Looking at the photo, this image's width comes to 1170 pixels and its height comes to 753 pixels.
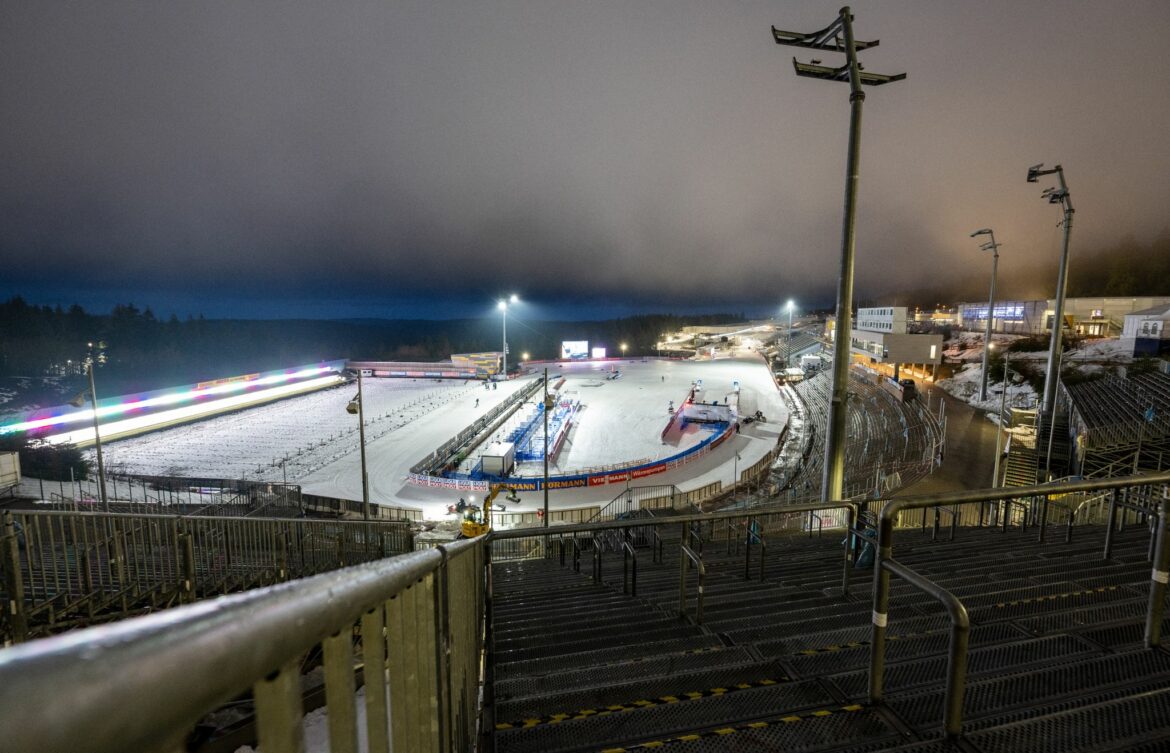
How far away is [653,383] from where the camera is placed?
5659cm

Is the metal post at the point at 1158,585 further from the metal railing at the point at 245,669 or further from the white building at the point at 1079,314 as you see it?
the white building at the point at 1079,314

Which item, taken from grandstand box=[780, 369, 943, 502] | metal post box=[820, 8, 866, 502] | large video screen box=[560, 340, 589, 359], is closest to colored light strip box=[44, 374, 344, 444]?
large video screen box=[560, 340, 589, 359]

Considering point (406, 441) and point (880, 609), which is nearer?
point (880, 609)

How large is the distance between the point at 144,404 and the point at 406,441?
2126 cm

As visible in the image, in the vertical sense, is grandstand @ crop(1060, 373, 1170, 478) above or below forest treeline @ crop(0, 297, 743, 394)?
above

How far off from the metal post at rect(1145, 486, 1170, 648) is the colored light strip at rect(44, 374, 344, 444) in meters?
42.4

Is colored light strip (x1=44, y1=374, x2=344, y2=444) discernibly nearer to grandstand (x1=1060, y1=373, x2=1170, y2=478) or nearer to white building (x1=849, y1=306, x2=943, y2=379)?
grandstand (x1=1060, y1=373, x2=1170, y2=478)

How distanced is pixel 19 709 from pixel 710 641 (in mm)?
4531

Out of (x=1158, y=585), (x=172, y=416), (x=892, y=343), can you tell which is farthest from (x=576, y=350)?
(x=1158, y=585)

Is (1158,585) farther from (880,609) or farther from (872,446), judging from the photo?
(872,446)

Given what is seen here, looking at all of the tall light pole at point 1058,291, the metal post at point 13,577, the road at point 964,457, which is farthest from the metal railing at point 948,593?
the tall light pole at point 1058,291

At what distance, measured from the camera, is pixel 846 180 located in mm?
8367

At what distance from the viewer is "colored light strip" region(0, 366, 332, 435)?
104 feet

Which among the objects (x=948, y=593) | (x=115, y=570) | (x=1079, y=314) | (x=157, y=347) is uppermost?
(x=948, y=593)
